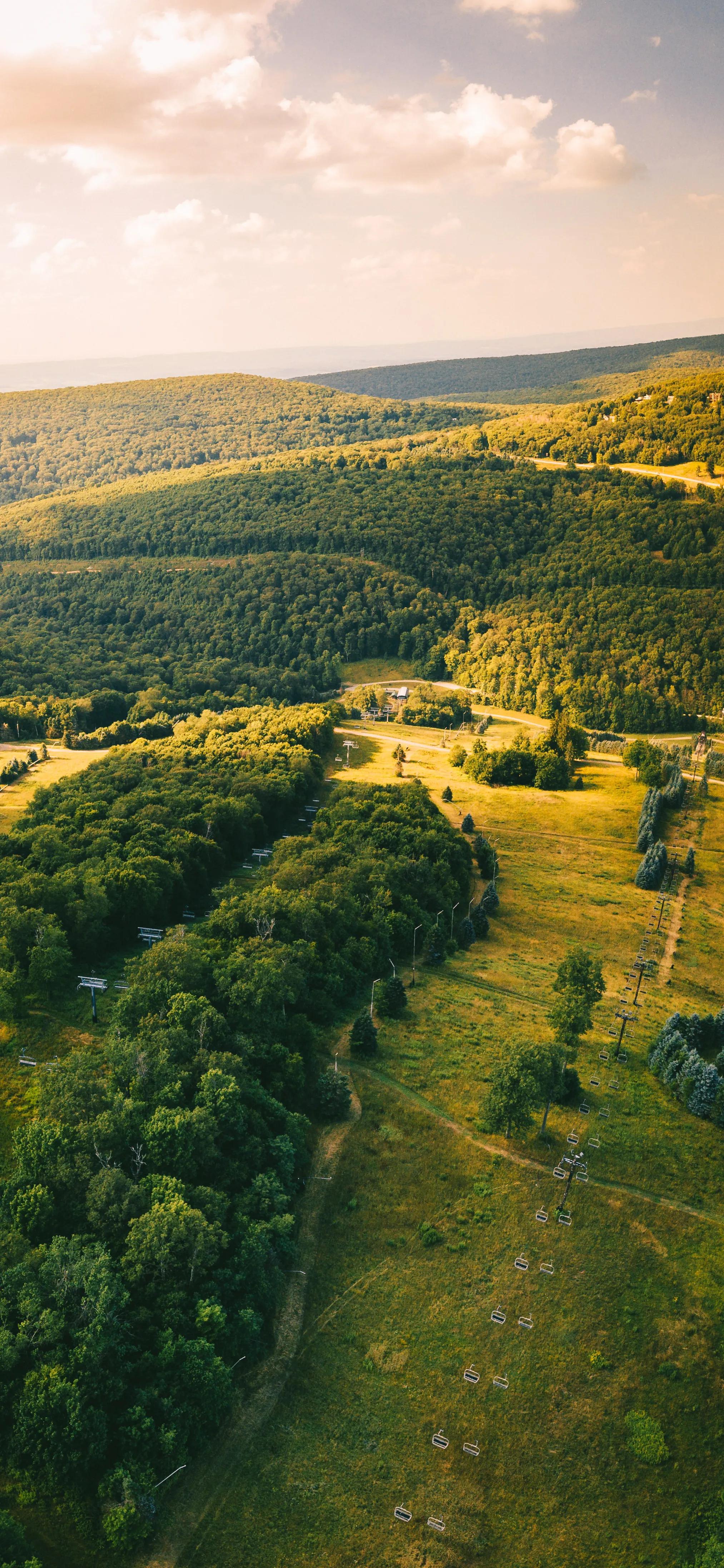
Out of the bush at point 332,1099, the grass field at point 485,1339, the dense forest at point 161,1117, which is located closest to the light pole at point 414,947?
the dense forest at point 161,1117

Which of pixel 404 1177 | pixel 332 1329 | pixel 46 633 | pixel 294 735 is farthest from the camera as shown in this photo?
pixel 46 633

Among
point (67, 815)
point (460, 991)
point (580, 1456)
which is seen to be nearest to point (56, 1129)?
point (580, 1456)

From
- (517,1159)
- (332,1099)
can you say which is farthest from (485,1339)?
(332,1099)

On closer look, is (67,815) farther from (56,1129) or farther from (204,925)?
(56,1129)

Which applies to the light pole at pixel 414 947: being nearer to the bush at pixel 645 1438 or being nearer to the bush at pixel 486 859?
the bush at pixel 486 859

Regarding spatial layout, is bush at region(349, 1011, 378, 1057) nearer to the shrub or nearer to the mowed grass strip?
the mowed grass strip

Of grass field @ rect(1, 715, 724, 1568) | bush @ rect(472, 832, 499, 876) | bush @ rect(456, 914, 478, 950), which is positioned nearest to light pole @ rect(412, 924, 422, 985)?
grass field @ rect(1, 715, 724, 1568)

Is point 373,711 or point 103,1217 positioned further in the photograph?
point 373,711
